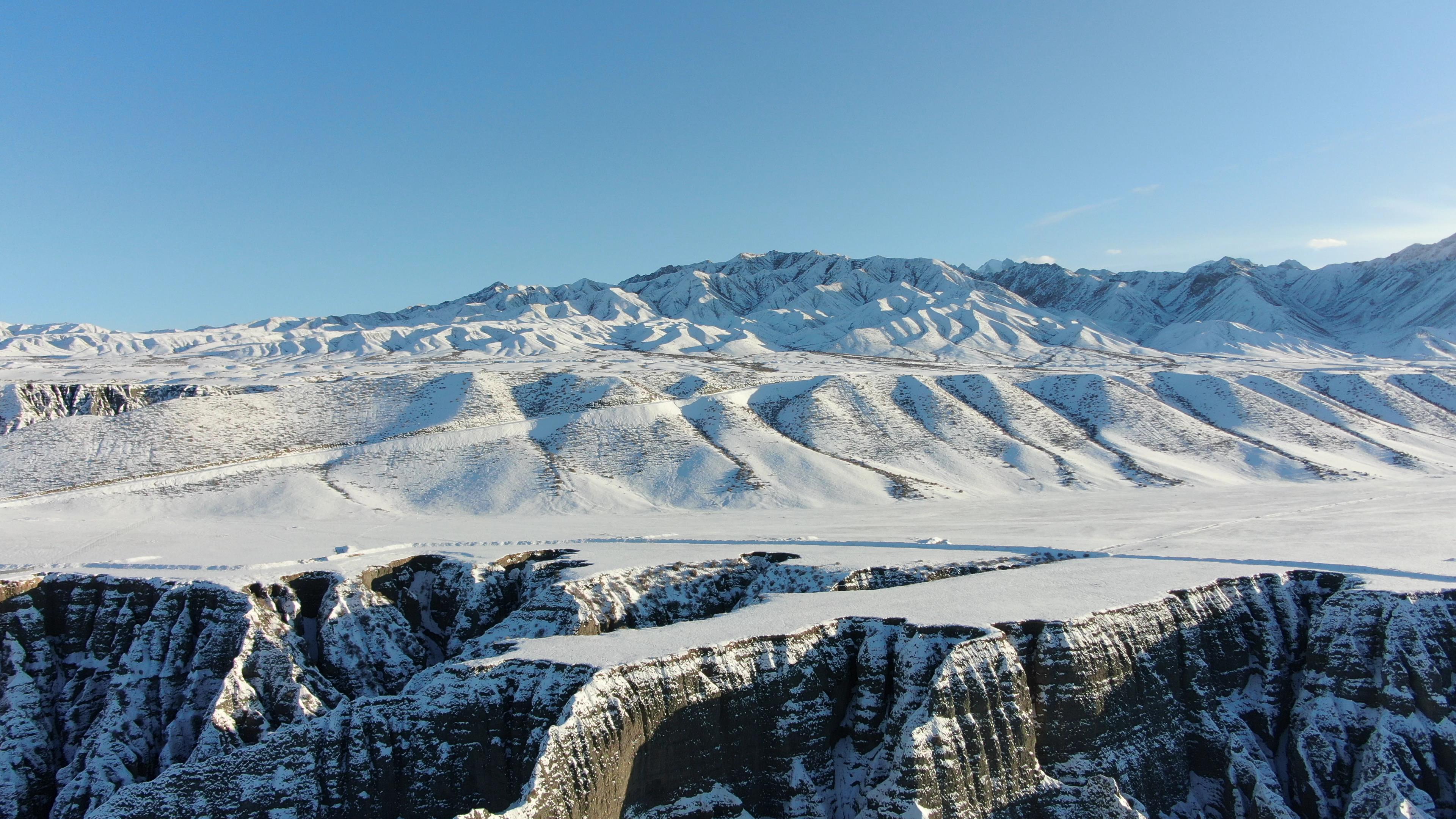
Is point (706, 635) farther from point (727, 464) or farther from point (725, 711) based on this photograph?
point (727, 464)

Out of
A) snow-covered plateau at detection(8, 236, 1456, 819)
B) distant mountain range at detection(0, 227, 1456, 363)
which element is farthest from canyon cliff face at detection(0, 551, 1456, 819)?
distant mountain range at detection(0, 227, 1456, 363)

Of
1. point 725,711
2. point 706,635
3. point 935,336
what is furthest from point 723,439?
point 935,336

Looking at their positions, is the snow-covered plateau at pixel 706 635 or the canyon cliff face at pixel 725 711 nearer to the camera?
the canyon cliff face at pixel 725 711

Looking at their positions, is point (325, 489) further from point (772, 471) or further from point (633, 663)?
point (633, 663)

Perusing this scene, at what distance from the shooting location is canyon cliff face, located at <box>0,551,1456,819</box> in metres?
22.3

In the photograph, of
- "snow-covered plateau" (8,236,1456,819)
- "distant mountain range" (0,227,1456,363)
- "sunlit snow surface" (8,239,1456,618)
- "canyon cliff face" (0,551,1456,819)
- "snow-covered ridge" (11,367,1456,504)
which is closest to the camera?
"canyon cliff face" (0,551,1456,819)

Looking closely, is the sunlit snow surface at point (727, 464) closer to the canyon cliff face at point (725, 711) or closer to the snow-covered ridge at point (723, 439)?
the snow-covered ridge at point (723, 439)

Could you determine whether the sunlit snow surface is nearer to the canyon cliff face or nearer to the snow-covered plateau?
the snow-covered plateau

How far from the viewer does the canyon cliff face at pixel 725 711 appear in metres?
22.3

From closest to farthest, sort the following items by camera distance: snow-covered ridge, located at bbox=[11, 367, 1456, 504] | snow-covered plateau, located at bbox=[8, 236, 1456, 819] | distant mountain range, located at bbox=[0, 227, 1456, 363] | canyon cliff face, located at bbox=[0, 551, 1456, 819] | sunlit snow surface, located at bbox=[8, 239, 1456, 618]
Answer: canyon cliff face, located at bbox=[0, 551, 1456, 819] < snow-covered plateau, located at bbox=[8, 236, 1456, 819] < sunlit snow surface, located at bbox=[8, 239, 1456, 618] < snow-covered ridge, located at bbox=[11, 367, 1456, 504] < distant mountain range, located at bbox=[0, 227, 1456, 363]

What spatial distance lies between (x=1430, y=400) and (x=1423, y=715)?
281 ft

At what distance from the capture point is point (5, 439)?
61.2 m

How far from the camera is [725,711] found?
23359 mm

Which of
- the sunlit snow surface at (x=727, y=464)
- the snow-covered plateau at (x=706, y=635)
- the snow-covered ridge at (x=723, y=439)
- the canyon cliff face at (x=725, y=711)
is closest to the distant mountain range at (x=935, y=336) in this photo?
the sunlit snow surface at (x=727, y=464)
